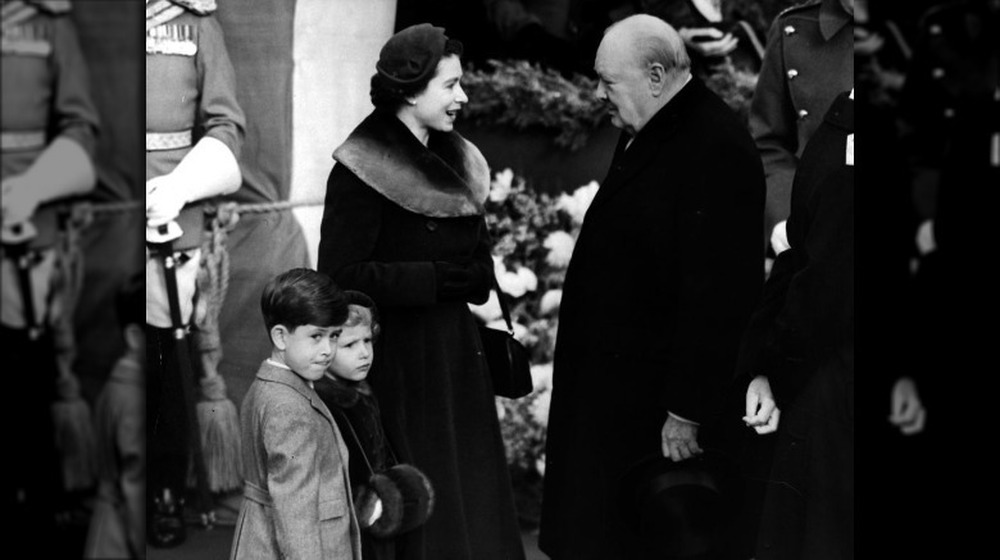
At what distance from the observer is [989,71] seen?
638cm

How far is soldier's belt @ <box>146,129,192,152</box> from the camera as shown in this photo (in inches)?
254

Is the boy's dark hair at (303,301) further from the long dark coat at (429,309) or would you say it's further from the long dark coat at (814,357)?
the long dark coat at (814,357)

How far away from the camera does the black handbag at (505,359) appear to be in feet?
21.2

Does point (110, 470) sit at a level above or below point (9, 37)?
below

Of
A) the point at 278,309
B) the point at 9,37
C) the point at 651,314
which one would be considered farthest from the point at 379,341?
the point at 9,37

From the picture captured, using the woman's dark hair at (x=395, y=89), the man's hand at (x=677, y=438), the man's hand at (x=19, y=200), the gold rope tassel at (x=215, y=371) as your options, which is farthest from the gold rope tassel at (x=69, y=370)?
the man's hand at (x=677, y=438)

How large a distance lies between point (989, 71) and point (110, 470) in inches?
120

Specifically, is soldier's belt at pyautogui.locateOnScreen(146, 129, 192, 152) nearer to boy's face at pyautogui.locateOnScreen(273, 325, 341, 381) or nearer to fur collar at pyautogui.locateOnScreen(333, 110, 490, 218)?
fur collar at pyautogui.locateOnScreen(333, 110, 490, 218)

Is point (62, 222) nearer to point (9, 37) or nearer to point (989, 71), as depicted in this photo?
point (9, 37)

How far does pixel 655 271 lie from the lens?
20.8 ft

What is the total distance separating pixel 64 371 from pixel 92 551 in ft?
1.90

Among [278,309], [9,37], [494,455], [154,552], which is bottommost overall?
[154,552]

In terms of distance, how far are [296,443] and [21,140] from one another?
4.26ft

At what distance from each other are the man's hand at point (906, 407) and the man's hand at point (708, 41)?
3.93ft
